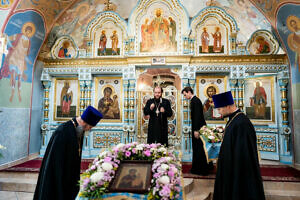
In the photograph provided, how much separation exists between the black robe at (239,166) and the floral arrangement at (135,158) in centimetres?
91

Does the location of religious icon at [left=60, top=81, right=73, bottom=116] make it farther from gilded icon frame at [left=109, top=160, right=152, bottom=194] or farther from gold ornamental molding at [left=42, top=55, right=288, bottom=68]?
gilded icon frame at [left=109, top=160, right=152, bottom=194]

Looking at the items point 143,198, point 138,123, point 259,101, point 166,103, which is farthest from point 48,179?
point 259,101

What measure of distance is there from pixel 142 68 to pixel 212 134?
391 cm

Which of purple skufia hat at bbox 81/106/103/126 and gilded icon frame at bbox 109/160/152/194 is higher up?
purple skufia hat at bbox 81/106/103/126

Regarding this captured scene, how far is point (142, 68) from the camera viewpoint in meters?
7.04

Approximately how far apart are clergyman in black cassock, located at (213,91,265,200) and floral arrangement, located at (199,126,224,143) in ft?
4.89

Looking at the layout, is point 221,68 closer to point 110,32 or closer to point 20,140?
point 110,32

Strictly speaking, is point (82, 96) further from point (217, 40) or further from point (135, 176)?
point (135, 176)

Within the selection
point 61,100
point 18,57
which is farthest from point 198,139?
point 18,57

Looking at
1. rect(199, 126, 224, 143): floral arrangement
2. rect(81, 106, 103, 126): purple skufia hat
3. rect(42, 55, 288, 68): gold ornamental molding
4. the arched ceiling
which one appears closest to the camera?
rect(81, 106, 103, 126): purple skufia hat

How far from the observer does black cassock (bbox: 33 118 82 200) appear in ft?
6.97

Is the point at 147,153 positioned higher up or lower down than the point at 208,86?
lower down

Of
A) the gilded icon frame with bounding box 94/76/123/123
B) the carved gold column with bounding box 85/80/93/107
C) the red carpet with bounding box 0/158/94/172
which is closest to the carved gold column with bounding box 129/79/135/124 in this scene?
the gilded icon frame with bounding box 94/76/123/123

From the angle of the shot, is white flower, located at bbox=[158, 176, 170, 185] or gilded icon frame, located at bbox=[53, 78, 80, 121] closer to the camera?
white flower, located at bbox=[158, 176, 170, 185]
